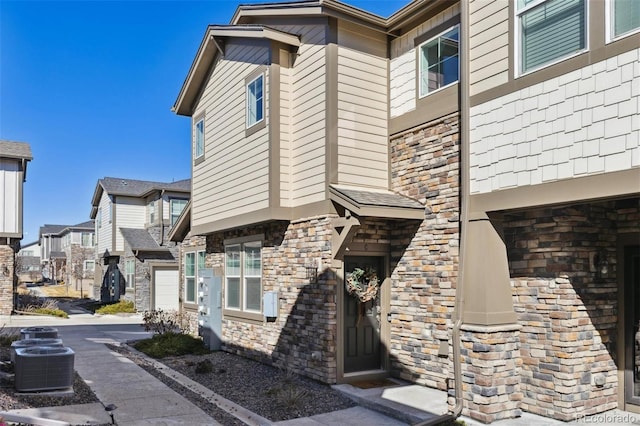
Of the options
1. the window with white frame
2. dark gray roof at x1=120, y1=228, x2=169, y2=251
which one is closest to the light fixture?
dark gray roof at x1=120, y1=228, x2=169, y2=251

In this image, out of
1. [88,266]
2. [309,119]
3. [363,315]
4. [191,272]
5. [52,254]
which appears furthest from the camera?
[52,254]

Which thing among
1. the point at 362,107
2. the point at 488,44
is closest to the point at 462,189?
the point at 488,44

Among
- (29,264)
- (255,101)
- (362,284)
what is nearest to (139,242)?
(255,101)

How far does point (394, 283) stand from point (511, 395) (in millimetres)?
2738

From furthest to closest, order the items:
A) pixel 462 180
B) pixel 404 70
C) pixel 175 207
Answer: pixel 175 207, pixel 404 70, pixel 462 180

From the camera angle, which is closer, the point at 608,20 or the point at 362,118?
the point at 608,20

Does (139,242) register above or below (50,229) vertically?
below

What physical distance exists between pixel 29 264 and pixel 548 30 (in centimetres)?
6724

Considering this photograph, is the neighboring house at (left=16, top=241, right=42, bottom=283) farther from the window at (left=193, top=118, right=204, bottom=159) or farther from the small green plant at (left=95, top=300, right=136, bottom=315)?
the window at (left=193, top=118, right=204, bottom=159)

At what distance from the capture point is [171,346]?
11805 mm

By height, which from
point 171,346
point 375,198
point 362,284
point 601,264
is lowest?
point 171,346

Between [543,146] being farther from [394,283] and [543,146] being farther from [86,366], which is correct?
[86,366]

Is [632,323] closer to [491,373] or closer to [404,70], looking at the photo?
[491,373]

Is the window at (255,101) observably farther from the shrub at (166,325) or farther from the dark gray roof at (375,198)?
the shrub at (166,325)
